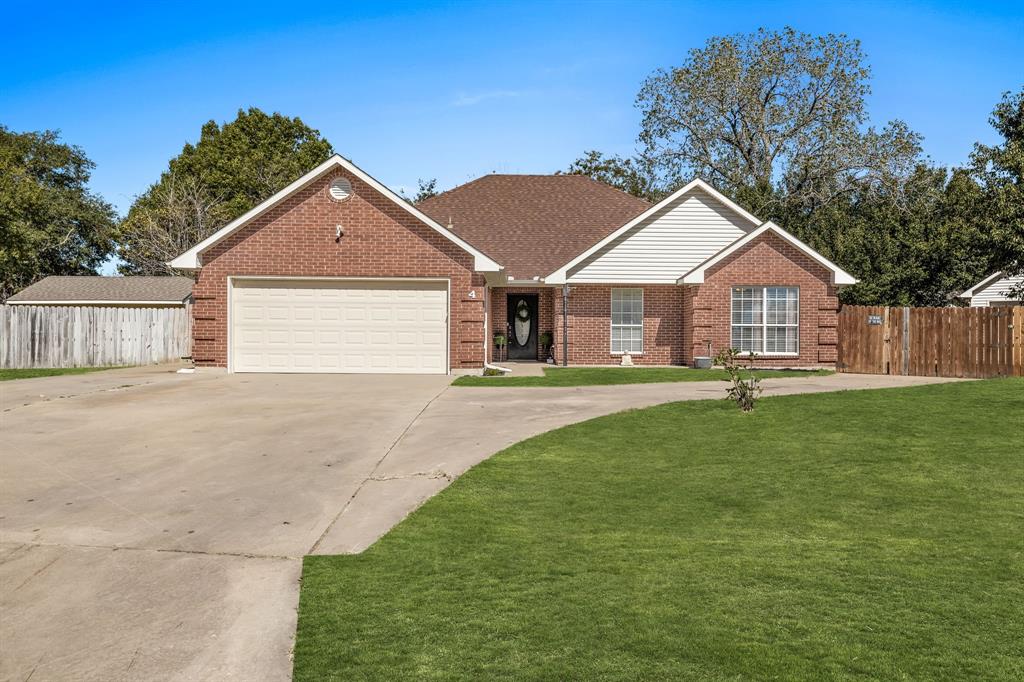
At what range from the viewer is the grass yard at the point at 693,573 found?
4.19 meters

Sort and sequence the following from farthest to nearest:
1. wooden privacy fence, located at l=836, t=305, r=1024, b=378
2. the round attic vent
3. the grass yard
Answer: wooden privacy fence, located at l=836, t=305, r=1024, b=378
the round attic vent
the grass yard

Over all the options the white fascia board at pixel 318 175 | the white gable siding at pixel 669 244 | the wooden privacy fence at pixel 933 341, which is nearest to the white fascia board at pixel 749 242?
the wooden privacy fence at pixel 933 341

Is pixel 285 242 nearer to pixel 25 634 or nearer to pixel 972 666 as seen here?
pixel 25 634

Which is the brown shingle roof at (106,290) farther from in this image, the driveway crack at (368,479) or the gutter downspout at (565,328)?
the driveway crack at (368,479)

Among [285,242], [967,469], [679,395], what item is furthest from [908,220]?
[967,469]

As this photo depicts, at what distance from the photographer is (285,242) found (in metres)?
22.0

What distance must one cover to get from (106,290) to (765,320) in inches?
1329

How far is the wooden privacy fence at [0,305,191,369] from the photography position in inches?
1048

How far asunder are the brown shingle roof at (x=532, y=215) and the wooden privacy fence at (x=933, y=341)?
8272 mm

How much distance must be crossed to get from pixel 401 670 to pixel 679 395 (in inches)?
523

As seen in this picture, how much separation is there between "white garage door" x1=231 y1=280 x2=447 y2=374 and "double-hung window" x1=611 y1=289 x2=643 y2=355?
7.09 meters

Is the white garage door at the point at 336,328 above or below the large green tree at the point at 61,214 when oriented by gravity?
below

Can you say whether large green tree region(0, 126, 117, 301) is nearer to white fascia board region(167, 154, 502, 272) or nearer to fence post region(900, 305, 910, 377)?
white fascia board region(167, 154, 502, 272)

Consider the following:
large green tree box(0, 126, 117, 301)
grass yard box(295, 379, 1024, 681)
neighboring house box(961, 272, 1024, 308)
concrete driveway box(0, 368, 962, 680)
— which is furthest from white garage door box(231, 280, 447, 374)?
large green tree box(0, 126, 117, 301)
